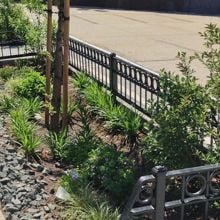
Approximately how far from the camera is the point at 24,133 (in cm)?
529

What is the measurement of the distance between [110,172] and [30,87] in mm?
3142

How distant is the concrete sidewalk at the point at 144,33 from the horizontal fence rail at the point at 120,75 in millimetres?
2616

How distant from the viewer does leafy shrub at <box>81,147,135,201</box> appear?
14.0 ft

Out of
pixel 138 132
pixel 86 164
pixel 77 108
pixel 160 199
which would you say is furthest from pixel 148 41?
pixel 160 199

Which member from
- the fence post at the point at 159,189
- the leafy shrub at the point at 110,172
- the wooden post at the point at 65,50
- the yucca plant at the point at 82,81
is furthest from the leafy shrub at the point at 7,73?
the fence post at the point at 159,189

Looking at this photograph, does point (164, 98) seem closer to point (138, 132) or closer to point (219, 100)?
point (219, 100)

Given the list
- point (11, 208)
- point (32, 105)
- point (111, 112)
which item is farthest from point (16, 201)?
point (32, 105)

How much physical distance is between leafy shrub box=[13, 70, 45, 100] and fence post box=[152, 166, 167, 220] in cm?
417

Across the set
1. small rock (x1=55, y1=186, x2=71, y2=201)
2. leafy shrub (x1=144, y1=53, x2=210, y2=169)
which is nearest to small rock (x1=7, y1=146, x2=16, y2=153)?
small rock (x1=55, y1=186, x2=71, y2=201)

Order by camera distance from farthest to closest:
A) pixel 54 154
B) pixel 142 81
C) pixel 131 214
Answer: pixel 142 81 < pixel 54 154 < pixel 131 214

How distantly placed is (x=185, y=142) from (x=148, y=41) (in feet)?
35.0

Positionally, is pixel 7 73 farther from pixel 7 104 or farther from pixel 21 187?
pixel 21 187

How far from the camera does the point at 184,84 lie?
4117mm

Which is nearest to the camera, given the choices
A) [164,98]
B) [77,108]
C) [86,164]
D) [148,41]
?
[164,98]
